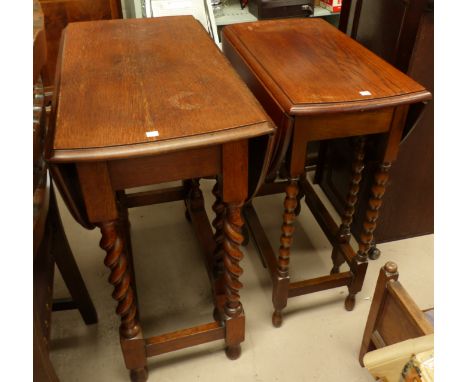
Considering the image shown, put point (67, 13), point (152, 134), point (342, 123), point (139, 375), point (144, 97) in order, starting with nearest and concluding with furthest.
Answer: point (152, 134), point (144, 97), point (342, 123), point (139, 375), point (67, 13)

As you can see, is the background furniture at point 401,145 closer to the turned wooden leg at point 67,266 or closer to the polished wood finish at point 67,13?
the turned wooden leg at point 67,266

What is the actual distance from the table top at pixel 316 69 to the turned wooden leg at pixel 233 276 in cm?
32

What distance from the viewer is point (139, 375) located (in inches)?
53.2

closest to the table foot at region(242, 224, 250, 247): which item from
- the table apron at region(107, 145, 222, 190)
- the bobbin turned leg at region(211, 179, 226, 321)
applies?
the bobbin turned leg at region(211, 179, 226, 321)

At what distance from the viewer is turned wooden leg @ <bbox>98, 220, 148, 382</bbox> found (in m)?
1.03

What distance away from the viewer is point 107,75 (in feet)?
3.62

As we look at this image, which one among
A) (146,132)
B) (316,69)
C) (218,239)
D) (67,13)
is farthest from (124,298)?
(67,13)

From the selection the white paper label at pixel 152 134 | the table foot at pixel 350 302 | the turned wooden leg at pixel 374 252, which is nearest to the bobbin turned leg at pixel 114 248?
the white paper label at pixel 152 134

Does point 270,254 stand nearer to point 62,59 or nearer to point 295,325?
point 295,325

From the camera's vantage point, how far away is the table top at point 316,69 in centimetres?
107

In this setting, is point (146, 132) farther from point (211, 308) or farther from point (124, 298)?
point (211, 308)

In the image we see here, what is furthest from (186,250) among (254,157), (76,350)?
(254,157)

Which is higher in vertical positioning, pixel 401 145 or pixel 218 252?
pixel 401 145

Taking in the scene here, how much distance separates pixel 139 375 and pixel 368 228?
0.89 m
